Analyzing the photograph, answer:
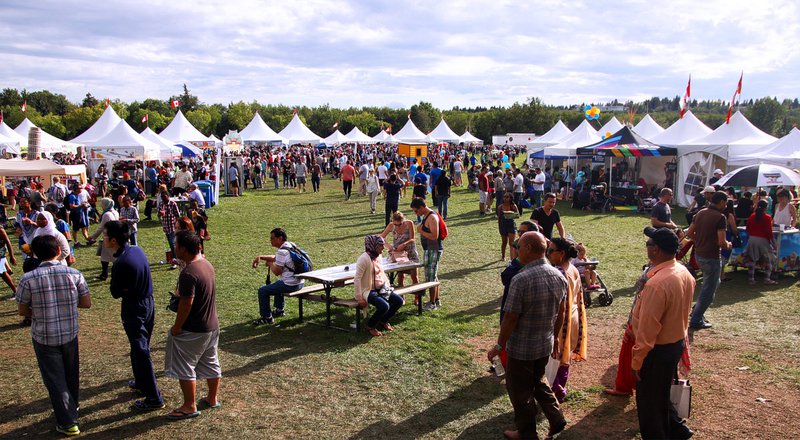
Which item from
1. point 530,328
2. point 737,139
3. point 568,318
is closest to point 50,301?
point 530,328

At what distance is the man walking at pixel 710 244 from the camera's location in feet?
23.2

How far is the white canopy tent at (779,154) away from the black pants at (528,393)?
17638 mm

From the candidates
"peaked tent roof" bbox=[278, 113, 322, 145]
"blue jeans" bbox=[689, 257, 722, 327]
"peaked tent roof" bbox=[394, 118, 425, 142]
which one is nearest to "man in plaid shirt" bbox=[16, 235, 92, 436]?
"blue jeans" bbox=[689, 257, 722, 327]

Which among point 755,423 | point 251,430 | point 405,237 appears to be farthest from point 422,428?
point 405,237

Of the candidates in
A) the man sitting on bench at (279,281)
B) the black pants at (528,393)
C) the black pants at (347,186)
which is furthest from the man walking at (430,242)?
the black pants at (347,186)

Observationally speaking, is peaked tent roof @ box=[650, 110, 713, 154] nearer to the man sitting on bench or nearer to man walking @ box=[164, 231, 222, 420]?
the man sitting on bench

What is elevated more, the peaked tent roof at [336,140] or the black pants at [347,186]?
the peaked tent roof at [336,140]

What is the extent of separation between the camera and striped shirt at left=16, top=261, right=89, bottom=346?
14.9ft

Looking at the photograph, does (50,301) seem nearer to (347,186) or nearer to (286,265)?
(286,265)

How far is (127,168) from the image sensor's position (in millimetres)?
24953

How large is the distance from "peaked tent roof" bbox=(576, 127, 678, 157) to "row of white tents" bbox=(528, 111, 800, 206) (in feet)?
2.35

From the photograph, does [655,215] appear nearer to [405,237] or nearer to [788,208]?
[405,237]

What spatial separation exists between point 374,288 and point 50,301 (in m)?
3.62

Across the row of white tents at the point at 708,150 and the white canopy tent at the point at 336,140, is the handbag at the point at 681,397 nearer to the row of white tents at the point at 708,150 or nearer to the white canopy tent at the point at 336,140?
the row of white tents at the point at 708,150
